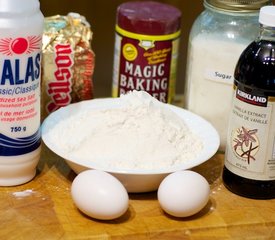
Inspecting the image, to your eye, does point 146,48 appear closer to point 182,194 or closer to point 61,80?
point 61,80

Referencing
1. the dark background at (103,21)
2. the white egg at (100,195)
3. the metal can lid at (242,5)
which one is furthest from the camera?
the dark background at (103,21)

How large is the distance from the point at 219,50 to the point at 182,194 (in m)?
0.30

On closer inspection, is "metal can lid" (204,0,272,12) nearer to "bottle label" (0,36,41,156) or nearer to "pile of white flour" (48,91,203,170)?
"pile of white flour" (48,91,203,170)

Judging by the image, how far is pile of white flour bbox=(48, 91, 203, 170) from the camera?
1024 mm

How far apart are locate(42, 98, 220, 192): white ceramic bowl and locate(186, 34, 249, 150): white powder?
0.14 feet

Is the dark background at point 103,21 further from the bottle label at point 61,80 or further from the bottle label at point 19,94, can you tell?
the bottle label at point 19,94

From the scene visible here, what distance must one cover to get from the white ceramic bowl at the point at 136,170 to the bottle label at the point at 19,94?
52 mm

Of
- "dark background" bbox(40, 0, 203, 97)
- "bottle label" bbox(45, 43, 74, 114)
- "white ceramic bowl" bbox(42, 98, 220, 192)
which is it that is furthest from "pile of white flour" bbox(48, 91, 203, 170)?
"dark background" bbox(40, 0, 203, 97)

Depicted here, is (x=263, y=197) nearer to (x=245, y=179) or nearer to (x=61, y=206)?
(x=245, y=179)

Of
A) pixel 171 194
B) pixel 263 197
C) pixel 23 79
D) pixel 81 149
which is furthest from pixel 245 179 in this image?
pixel 23 79

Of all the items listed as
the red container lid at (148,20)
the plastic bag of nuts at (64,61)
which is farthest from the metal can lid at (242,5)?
the plastic bag of nuts at (64,61)

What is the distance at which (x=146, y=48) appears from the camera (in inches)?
48.0

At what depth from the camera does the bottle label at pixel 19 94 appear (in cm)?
96

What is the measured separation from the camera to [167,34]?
1.22 meters
